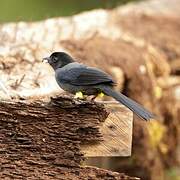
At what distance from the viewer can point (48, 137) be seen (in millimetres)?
4605

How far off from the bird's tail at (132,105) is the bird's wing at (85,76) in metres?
0.05

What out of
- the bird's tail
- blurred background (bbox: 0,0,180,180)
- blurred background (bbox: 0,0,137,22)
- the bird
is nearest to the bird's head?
the bird

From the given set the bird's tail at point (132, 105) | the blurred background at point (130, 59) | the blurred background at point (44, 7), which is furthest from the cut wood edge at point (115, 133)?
the blurred background at point (44, 7)

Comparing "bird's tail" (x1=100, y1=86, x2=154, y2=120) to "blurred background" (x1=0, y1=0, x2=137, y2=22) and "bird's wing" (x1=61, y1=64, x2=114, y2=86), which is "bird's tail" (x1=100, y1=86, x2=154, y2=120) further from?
"blurred background" (x1=0, y1=0, x2=137, y2=22)

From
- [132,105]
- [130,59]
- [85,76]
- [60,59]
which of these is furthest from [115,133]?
[130,59]

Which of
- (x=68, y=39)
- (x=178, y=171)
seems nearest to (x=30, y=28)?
(x=68, y=39)

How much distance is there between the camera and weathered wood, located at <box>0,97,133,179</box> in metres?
4.52

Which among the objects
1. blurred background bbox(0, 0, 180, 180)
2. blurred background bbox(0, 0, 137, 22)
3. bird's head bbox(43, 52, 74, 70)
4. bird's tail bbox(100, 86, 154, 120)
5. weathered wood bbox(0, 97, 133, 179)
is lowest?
weathered wood bbox(0, 97, 133, 179)

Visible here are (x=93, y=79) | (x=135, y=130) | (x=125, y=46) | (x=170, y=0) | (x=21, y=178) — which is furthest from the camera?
(x=170, y=0)

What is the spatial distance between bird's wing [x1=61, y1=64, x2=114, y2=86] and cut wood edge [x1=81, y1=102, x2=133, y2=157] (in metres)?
0.14

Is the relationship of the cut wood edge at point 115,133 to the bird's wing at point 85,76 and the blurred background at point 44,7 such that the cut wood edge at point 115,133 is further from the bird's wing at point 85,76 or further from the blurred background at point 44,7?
the blurred background at point 44,7

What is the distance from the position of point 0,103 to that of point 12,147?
9.1 inches

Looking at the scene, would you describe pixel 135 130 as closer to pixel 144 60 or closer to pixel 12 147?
pixel 144 60

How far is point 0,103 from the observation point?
4520 mm
